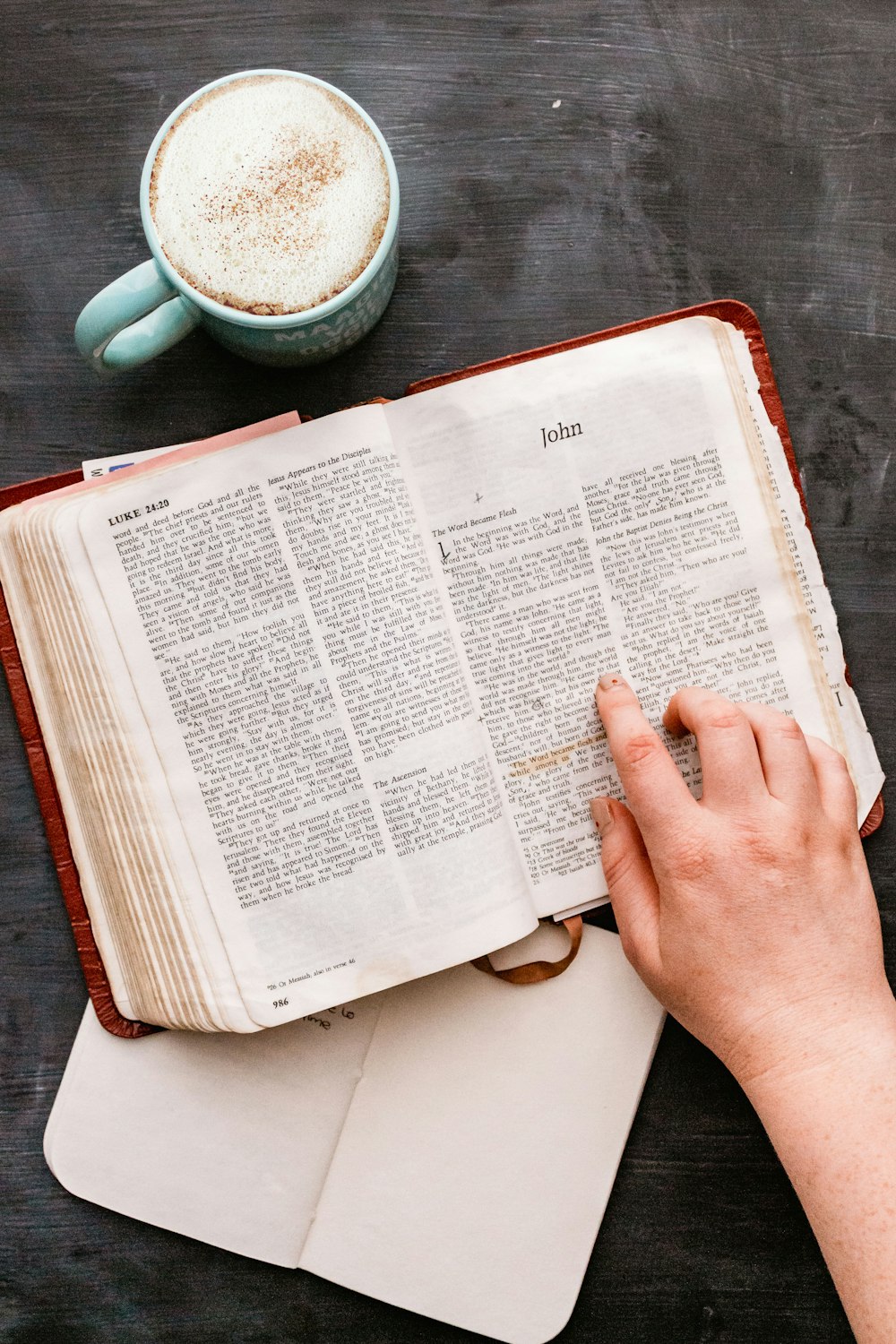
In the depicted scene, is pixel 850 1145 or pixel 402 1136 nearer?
pixel 850 1145

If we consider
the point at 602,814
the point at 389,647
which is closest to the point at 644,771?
the point at 602,814

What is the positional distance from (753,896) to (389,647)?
26cm

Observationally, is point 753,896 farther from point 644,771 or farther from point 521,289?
point 521,289

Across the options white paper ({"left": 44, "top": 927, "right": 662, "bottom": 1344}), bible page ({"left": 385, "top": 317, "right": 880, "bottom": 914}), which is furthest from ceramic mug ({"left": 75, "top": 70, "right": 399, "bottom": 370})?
white paper ({"left": 44, "top": 927, "right": 662, "bottom": 1344})

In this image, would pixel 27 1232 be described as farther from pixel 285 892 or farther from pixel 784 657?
pixel 784 657

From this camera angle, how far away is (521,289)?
0.60m

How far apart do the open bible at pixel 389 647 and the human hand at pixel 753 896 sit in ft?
0.17

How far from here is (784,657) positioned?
589 mm

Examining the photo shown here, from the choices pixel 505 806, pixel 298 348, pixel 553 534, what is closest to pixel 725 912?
pixel 505 806

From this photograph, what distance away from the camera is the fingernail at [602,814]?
0.57 metres

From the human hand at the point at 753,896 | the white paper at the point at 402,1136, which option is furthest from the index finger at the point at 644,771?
the white paper at the point at 402,1136

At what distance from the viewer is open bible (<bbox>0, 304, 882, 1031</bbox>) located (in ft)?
1.86

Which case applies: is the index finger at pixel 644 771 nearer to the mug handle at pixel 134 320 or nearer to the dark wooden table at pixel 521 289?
the dark wooden table at pixel 521 289

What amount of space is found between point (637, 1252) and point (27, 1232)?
0.40 m
